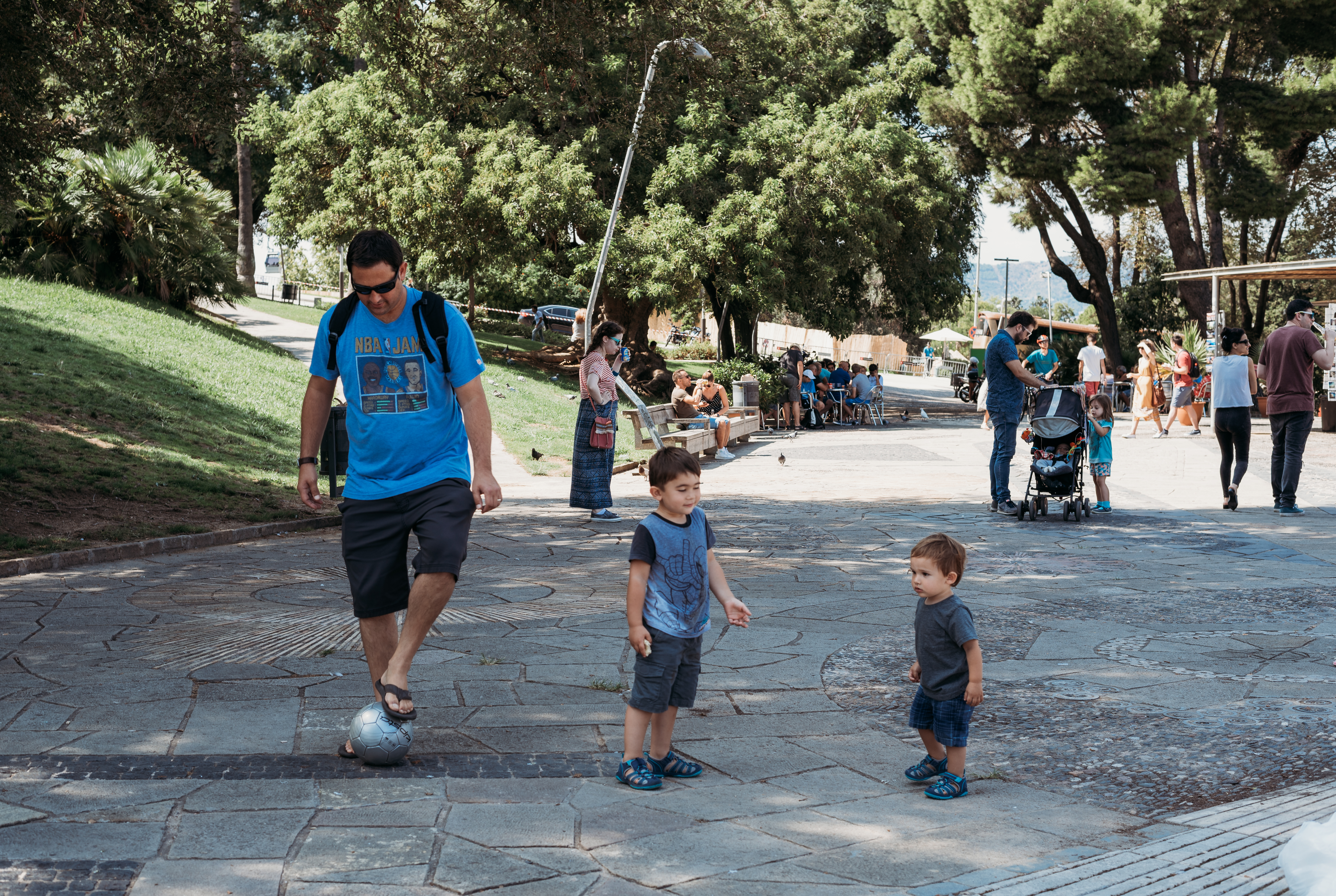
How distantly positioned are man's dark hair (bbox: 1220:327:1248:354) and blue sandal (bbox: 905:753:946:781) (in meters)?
8.95

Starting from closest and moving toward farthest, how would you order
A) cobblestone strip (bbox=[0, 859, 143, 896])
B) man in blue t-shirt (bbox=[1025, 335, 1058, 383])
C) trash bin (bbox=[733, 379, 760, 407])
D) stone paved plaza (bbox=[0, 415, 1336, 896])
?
cobblestone strip (bbox=[0, 859, 143, 896])
stone paved plaza (bbox=[0, 415, 1336, 896])
man in blue t-shirt (bbox=[1025, 335, 1058, 383])
trash bin (bbox=[733, 379, 760, 407])

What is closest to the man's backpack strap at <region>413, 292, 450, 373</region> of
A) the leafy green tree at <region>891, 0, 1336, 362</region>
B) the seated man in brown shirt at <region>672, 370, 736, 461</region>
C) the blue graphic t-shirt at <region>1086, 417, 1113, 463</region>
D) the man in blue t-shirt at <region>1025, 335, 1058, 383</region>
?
the blue graphic t-shirt at <region>1086, 417, 1113, 463</region>

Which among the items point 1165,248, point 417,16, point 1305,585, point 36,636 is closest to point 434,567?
point 36,636

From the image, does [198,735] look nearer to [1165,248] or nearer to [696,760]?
[696,760]

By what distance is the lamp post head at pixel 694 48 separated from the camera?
1188 centimetres

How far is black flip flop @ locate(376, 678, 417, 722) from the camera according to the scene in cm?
395

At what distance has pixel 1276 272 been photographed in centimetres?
2011

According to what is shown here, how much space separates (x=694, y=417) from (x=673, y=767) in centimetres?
1506

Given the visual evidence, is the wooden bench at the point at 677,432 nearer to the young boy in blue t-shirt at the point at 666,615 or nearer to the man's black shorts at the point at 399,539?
the man's black shorts at the point at 399,539

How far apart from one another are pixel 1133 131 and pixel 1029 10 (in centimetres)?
383

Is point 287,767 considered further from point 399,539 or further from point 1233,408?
point 1233,408

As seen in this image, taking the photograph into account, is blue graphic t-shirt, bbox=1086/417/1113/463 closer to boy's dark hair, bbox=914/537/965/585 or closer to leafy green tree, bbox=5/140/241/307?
boy's dark hair, bbox=914/537/965/585

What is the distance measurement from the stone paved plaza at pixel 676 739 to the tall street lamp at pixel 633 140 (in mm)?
4654

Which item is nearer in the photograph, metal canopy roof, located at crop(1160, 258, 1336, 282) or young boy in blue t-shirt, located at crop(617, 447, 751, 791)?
young boy in blue t-shirt, located at crop(617, 447, 751, 791)
